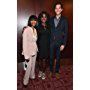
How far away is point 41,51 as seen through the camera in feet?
13.3

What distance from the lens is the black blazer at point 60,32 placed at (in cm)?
360

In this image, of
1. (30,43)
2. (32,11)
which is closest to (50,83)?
(30,43)

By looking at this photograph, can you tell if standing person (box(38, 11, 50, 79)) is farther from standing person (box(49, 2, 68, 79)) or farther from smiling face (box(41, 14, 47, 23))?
standing person (box(49, 2, 68, 79))

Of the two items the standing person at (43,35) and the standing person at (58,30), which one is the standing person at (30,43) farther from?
the standing person at (58,30)

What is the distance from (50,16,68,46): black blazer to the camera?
11.8 feet

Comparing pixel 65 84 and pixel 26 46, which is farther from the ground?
pixel 26 46

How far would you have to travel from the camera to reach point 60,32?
11.9ft

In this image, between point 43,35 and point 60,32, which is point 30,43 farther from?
point 60,32

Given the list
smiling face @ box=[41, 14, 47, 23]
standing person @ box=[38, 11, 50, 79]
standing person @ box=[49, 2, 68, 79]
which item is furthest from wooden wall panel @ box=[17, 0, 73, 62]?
standing person @ box=[49, 2, 68, 79]
